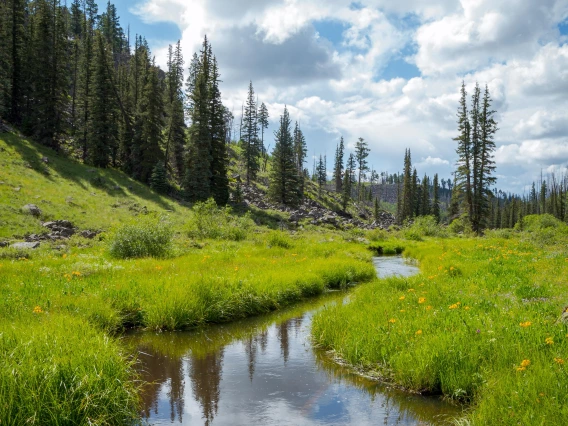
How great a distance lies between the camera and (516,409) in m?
4.70

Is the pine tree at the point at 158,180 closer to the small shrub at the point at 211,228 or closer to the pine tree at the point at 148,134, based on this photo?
the pine tree at the point at 148,134

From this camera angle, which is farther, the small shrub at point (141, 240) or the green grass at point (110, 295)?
the small shrub at point (141, 240)

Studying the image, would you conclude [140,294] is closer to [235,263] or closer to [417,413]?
[235,263]

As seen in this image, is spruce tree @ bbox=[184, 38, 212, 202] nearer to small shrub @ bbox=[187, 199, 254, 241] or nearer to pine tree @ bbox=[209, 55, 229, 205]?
pine tree @ bbox=[209, 55, 229, 205]

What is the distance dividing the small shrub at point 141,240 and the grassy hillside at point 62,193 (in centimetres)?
1096

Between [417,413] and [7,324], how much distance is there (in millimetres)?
7018

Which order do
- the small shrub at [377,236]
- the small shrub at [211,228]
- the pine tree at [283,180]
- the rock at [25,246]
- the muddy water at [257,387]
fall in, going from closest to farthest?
the muddy water at [257,387]
the rock at [25,246]
the small shrub at [211,228]
the small shrub at [377,236]
the pine tree at [283,180]

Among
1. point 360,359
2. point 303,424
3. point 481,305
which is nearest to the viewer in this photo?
point 303,424

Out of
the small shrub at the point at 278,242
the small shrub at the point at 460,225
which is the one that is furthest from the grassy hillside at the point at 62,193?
the small shrub at the point at 460,225

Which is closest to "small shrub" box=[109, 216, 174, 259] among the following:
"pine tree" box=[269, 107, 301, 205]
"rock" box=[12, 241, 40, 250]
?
"rock" box=[12, 241, 40, 250]

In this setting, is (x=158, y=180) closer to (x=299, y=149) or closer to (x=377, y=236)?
(x=377, y=236)

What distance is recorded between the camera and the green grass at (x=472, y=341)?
4941 mm

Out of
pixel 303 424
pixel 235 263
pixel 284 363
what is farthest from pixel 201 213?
pixel 303 424

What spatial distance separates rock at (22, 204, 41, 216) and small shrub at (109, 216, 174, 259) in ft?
47.3
